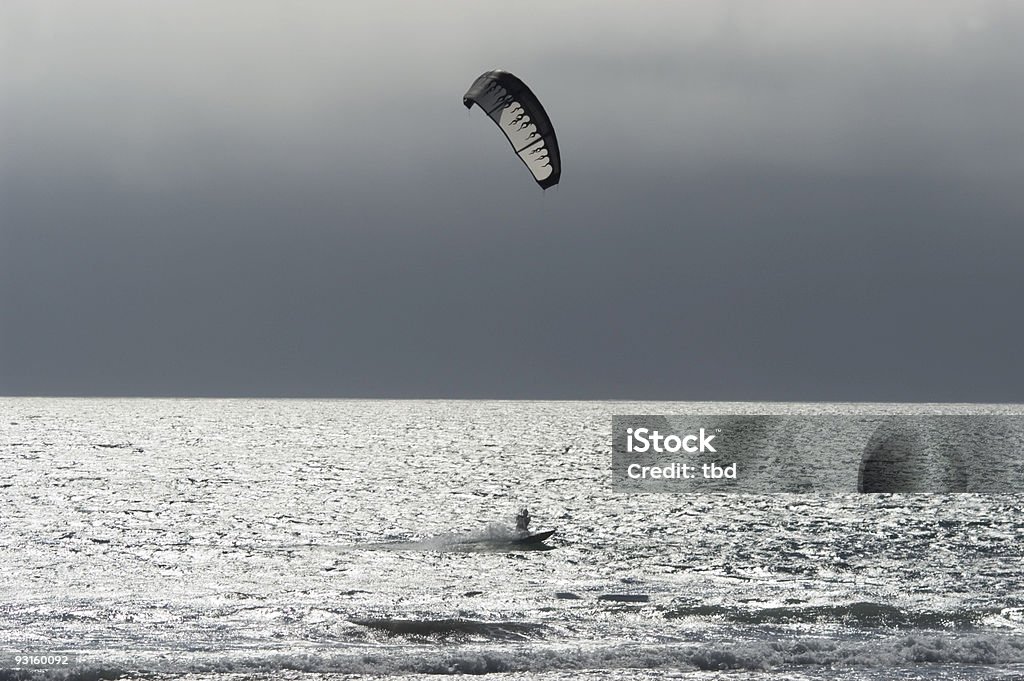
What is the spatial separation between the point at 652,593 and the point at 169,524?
23.8 metres

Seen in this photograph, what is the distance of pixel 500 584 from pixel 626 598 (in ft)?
11.2

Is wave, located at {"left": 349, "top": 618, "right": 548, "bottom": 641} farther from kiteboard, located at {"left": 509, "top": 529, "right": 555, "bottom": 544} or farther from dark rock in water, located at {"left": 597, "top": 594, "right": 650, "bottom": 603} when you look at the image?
kiteboard, located at {"left": 509, "top": 529, "right": 555, "bottom": 544}

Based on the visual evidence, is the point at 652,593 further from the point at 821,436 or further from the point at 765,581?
the point at 821,436

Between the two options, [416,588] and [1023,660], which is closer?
[1023,660]

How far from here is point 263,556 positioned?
1287 inches

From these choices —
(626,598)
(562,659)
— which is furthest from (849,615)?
(562,659)

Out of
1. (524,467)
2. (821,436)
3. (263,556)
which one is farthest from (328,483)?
(821,436)

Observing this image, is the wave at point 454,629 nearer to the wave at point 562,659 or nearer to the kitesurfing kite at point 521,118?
the wave at point 562,659

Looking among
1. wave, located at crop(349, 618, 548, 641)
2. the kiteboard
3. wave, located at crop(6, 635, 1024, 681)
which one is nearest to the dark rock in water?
wave, located at crop(349, 618, 548, 641)

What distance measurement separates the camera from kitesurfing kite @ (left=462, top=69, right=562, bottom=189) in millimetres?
19031
